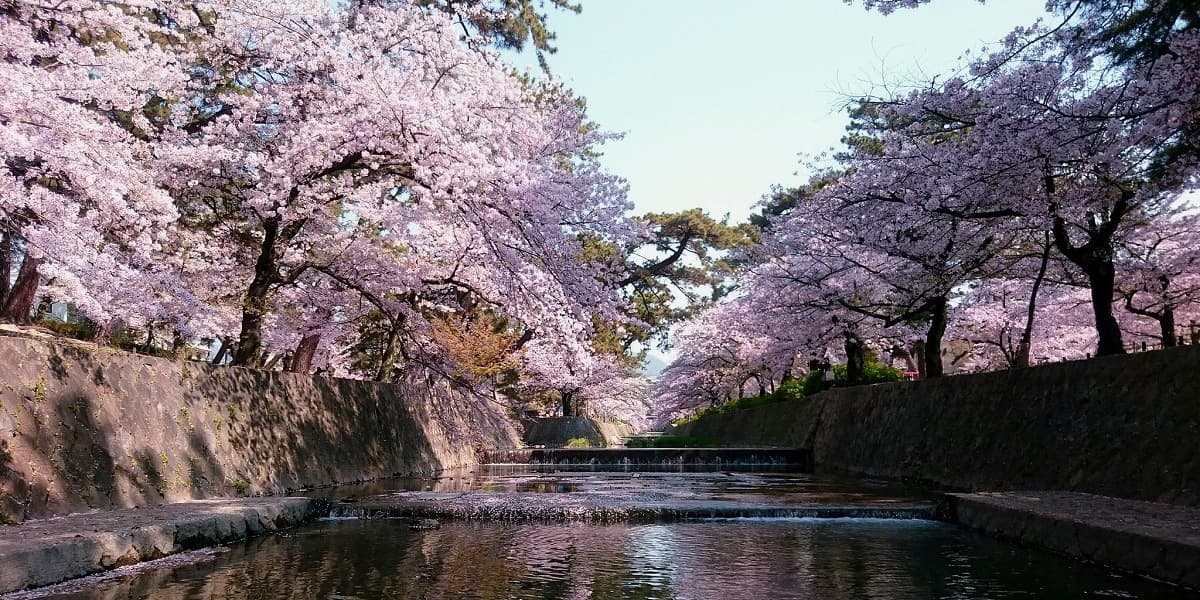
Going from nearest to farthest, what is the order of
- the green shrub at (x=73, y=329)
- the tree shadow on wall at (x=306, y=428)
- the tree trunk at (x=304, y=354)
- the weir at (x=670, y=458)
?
1. the tree shadow on wall at (x=306, y=428)
2. the green shrub at (x=73, y=329)
3. the tree trunk at (x=304, y=354)
4. the weir at (x=670, y=458)

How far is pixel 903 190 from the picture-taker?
49.8 ft

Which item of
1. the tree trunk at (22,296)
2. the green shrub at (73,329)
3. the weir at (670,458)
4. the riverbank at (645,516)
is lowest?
the riverbank at (645,516)

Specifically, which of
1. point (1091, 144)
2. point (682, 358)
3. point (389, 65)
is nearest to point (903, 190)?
point (1091, 144)

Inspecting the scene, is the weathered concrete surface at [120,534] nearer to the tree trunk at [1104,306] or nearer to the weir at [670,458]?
the tree trunk at [1104,306]

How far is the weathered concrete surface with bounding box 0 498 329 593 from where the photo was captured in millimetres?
6477

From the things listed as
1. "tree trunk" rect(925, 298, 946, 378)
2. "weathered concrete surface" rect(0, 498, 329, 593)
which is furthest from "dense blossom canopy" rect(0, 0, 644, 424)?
"tree trunk" rect(925, 298, 946, 378)

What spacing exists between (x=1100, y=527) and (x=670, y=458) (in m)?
18.7

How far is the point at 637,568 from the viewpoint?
7.54 metres

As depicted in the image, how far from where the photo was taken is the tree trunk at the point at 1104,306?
1349 cm

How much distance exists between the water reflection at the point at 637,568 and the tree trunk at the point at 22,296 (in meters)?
9.77

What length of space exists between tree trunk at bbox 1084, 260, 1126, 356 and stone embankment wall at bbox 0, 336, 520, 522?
11781 mm

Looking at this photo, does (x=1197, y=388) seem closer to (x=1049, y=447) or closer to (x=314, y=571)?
(x=1049, y=447)

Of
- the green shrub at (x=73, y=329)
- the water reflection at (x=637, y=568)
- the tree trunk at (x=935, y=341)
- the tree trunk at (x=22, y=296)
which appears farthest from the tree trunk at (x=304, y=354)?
the tree trunk at (x=935, y=341)

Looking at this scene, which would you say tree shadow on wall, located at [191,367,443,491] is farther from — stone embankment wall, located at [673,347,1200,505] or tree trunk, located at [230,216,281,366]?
stone embankment wall, located at [673,347,1200,505]
